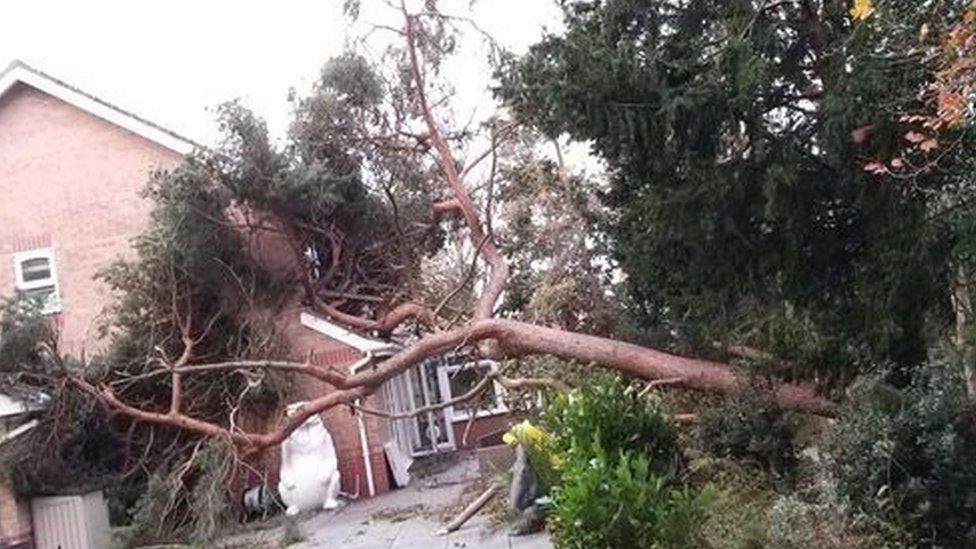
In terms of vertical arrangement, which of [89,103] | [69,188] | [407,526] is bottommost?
[407,526]

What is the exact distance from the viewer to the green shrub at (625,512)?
7043 millimetres

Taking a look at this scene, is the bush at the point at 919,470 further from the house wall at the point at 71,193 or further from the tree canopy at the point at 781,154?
the house wall at the point at 71,193

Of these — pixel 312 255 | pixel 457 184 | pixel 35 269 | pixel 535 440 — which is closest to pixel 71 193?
pixel 35 269

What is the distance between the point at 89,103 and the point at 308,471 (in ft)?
27.6

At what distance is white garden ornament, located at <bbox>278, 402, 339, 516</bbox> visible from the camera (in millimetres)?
15867

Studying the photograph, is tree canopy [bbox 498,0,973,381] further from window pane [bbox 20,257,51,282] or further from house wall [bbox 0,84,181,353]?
window pane [bbox 20,257,51,282]

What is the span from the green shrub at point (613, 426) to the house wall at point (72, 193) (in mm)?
12004

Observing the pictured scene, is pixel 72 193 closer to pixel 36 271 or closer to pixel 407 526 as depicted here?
pixel 36 271

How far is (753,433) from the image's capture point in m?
9.81

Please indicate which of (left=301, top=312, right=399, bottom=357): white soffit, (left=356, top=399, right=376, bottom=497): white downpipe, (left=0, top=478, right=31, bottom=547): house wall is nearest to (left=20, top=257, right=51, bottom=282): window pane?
(left=301, top=312, right=399, bottom=357): white soffit

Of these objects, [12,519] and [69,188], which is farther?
[69,188]

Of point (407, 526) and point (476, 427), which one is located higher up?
point (476, 427)

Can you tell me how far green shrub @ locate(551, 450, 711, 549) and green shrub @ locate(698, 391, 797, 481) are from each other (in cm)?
260

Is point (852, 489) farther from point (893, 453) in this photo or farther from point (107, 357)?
point (107, 357)
